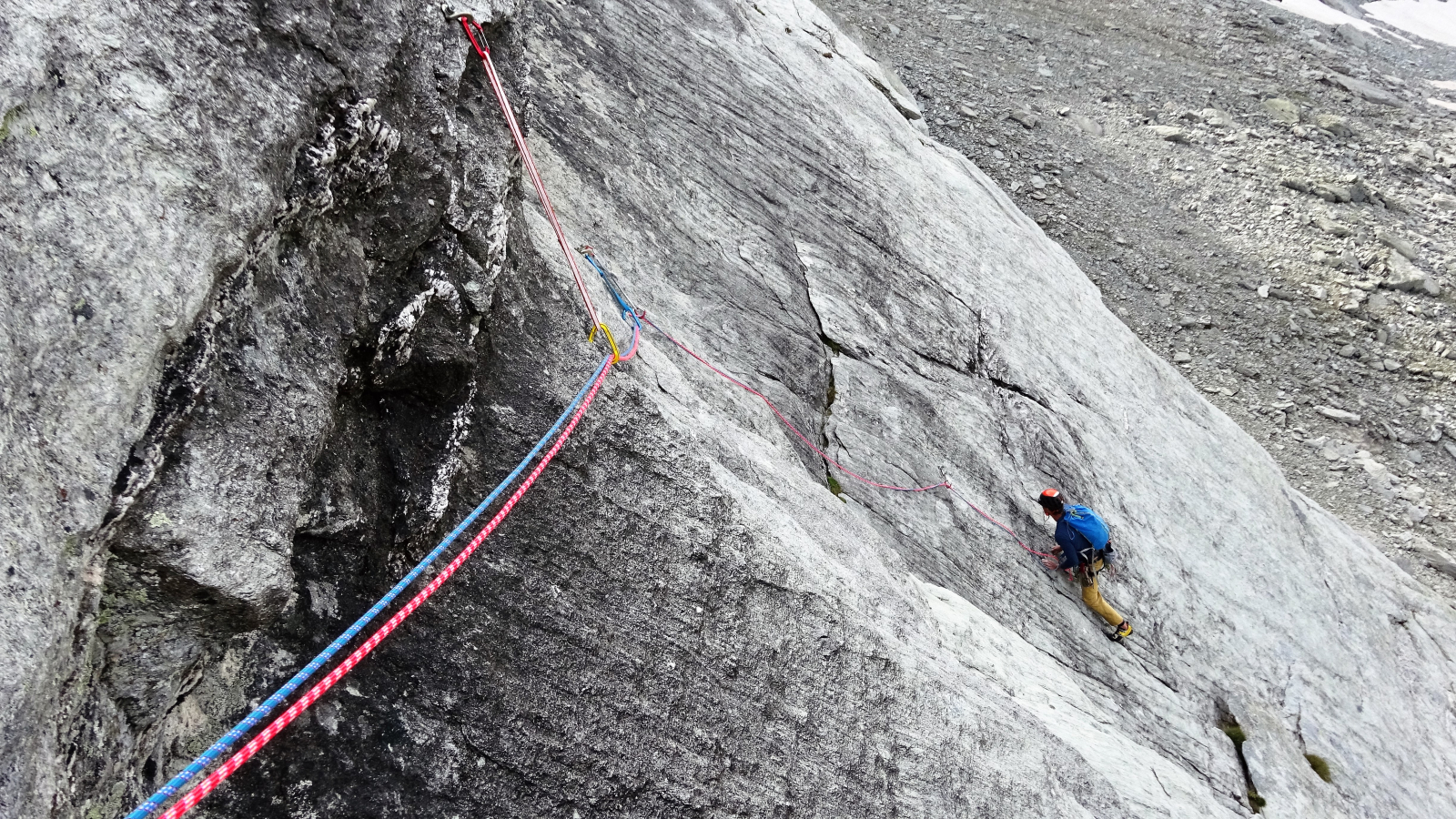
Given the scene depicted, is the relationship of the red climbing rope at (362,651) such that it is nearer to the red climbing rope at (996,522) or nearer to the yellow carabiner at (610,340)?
the yellow carabiner at (610,340)

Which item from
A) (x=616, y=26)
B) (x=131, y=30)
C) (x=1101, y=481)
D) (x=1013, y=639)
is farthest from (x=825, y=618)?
(x=616, y=26)

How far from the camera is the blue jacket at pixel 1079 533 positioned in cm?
896

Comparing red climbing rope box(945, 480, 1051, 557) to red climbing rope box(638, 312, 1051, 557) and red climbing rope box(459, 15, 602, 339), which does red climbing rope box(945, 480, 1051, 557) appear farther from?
red climbing rope box(459, 15, 602, 339)

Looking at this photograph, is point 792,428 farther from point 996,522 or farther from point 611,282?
point 996,522

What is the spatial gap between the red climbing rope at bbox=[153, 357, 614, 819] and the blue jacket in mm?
5936

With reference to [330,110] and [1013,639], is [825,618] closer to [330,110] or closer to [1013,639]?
[1013,639]

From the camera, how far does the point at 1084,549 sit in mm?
9102

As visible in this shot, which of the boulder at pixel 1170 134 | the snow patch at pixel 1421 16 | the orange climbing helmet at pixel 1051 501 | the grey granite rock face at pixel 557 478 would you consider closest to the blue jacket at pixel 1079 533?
Result: the orange climbing helmet at pixel 1051 501

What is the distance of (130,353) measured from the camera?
10.7 feet

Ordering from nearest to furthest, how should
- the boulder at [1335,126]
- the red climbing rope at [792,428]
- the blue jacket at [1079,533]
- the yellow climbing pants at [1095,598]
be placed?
the red climbing rope at [792,428] < the blue jacket at [1079,533] < the yellow climbing pants at [1095,598] < the boulder at [1335,126]

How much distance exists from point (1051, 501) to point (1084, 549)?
641 millimetres

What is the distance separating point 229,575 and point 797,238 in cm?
754

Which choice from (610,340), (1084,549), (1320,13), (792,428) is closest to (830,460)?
(792,428)

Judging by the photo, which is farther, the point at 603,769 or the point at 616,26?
the point at 616,26
